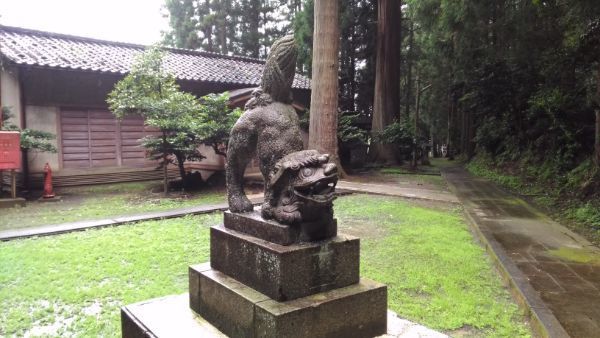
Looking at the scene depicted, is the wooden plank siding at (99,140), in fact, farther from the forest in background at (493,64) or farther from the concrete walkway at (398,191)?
the forest in background at (493,64)

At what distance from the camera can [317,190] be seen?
8.64 feet

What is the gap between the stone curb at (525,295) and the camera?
3.54 m

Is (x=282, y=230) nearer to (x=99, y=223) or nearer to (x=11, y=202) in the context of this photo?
(x=99, y=223)

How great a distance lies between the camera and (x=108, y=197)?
11.5m

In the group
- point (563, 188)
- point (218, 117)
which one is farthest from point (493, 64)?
point (218, 117)

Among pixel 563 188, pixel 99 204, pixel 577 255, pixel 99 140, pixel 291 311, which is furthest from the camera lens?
pixel 99 140

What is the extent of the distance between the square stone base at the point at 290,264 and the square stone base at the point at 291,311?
0.17 ft

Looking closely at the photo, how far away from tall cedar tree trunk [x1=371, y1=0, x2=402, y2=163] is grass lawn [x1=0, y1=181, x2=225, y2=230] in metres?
9.86

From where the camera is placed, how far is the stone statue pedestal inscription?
8.38 ft

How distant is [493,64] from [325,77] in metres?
8.81

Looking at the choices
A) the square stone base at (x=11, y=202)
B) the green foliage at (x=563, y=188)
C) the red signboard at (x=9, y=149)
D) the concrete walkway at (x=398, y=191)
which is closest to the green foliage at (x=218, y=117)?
the concrete walkway at (x=398, y=191)

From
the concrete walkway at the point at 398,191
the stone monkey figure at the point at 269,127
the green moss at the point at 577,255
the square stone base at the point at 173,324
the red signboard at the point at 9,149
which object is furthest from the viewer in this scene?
the concrete walkway at the point at 398,191

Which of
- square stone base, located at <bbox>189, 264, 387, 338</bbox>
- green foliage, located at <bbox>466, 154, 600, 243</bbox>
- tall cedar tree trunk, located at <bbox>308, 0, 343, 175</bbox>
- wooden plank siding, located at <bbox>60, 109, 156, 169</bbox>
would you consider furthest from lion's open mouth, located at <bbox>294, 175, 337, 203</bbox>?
wooden plank siding, located at <bbox>60, 109, 156, 169</bbox>

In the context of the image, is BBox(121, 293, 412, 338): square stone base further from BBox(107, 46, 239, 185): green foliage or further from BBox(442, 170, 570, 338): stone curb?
BBox(107, 46, 239, 185): green foliage
